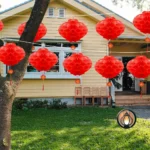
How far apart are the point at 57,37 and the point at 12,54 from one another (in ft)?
32.3

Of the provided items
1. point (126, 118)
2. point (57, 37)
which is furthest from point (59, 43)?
point (126, 118)

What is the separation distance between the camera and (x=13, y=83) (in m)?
5.80

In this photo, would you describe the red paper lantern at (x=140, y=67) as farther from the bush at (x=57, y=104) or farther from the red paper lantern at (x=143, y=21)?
the bush at (x=57, y=104)

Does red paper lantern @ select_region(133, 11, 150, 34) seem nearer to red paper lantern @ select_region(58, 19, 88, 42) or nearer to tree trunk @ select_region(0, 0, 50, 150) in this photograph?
red paper lantern @ select_region(58, 19, 88, 42)

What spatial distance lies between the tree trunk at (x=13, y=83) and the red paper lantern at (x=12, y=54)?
0.20 metres

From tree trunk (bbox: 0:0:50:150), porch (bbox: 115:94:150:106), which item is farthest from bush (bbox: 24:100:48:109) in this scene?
tree trunk (bbox: 0:0:50:150)

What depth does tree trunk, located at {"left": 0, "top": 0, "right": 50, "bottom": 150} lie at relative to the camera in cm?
564

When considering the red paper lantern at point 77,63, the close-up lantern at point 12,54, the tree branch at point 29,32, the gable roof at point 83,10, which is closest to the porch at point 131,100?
the gable roof at point 83,10

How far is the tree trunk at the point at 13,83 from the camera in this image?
564 cm

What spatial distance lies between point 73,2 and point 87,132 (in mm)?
7936

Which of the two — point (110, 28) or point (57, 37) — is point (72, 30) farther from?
point (57, 37)

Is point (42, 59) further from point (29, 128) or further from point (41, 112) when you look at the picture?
point (41, 112)

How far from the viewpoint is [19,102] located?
14344 mm

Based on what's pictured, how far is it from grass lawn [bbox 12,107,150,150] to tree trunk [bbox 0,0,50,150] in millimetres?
2091
